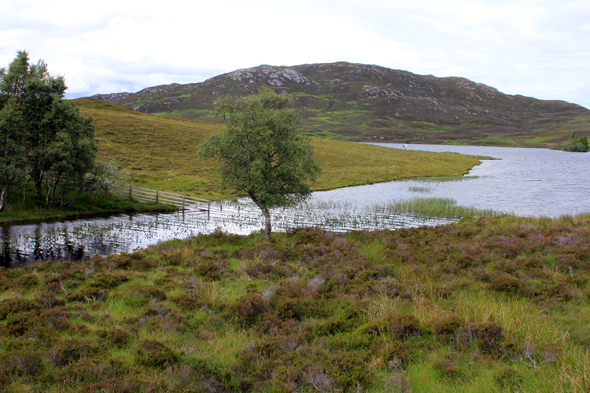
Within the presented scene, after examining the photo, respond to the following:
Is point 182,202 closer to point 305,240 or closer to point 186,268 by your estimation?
point 305,240

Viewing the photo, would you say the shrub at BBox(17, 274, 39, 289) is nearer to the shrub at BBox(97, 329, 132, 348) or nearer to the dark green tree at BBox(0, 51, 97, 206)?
the shrub at BBox(97, 329, 132, 348)

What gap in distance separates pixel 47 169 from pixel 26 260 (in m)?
14.1

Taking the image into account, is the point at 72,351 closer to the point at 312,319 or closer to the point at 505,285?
the point at 312,319

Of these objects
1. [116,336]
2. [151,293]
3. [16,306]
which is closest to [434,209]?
[151,293]

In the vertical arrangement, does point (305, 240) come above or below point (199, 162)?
below

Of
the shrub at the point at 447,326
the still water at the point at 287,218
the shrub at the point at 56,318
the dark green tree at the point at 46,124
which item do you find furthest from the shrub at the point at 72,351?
the dark green tree at the point at 46,124

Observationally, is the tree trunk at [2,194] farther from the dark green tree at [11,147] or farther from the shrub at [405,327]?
the shrub at [405,327]

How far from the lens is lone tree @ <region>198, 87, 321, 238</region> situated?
22.7 meters

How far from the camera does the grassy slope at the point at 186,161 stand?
47906 millimetres

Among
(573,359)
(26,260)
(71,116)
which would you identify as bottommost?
(26,260)

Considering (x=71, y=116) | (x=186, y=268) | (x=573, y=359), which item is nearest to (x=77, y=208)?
(x=71, y=116)

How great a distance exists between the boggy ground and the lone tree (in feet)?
29.5

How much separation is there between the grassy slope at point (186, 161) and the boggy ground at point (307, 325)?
31.7 meters

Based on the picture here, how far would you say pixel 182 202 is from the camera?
37562mm
